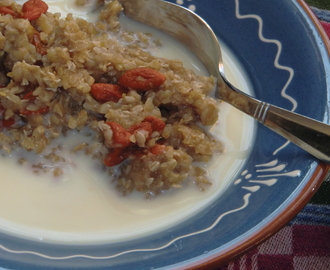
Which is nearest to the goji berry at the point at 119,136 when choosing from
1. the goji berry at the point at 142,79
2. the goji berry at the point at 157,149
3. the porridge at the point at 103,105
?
the porridge at the point at 103,105

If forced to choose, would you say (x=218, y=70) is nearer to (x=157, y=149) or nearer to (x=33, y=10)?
(x=157, y=149)

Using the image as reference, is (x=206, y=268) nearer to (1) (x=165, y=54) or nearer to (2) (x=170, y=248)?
(2) (x=170, y=248)

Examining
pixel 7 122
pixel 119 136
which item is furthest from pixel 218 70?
pixel 7 122

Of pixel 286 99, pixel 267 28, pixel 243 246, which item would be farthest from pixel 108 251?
pixel 267 28

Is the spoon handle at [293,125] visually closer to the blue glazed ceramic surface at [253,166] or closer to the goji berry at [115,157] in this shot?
the blue glazed ceramic surface at [253,166]

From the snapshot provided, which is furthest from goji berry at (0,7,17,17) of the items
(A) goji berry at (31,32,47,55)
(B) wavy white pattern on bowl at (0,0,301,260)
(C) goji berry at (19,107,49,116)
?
(B) wavy white pattern on bowl at (0,0,301,260)
